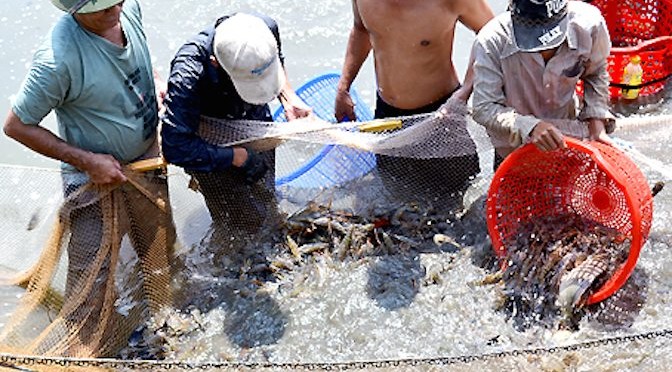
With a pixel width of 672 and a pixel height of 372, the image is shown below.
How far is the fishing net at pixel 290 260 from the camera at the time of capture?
434 centimetres

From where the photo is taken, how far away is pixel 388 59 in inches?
195

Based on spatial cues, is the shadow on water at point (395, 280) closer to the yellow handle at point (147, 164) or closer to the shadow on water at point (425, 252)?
the shadow on water at point (425, 252)

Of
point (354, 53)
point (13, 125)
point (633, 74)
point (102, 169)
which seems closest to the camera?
point (13, 125)

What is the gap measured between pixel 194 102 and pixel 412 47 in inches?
57.2

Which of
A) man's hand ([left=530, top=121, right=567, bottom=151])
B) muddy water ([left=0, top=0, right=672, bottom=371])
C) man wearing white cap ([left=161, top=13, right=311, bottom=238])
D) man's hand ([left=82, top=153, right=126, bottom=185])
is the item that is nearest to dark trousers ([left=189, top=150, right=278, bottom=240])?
man wearing white cap ([left=161, top=13, right=311, bottom=238])

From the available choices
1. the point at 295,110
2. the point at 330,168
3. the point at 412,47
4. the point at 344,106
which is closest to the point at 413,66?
the point at 412,47

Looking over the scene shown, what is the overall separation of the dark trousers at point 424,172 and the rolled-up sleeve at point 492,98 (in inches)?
31.4

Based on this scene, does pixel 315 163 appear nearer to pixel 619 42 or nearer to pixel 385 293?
pixel 385 293

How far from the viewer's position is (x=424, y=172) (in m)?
5.08

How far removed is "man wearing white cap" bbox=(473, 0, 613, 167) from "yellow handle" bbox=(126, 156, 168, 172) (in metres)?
1.86

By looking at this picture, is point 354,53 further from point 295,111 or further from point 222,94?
point 222,94

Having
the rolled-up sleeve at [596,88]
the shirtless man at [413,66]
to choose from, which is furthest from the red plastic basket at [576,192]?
the shirtless man at [413,66]

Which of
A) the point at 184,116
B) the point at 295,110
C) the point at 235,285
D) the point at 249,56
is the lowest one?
the point at 235,285

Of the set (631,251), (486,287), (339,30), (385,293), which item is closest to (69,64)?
(385,293)
